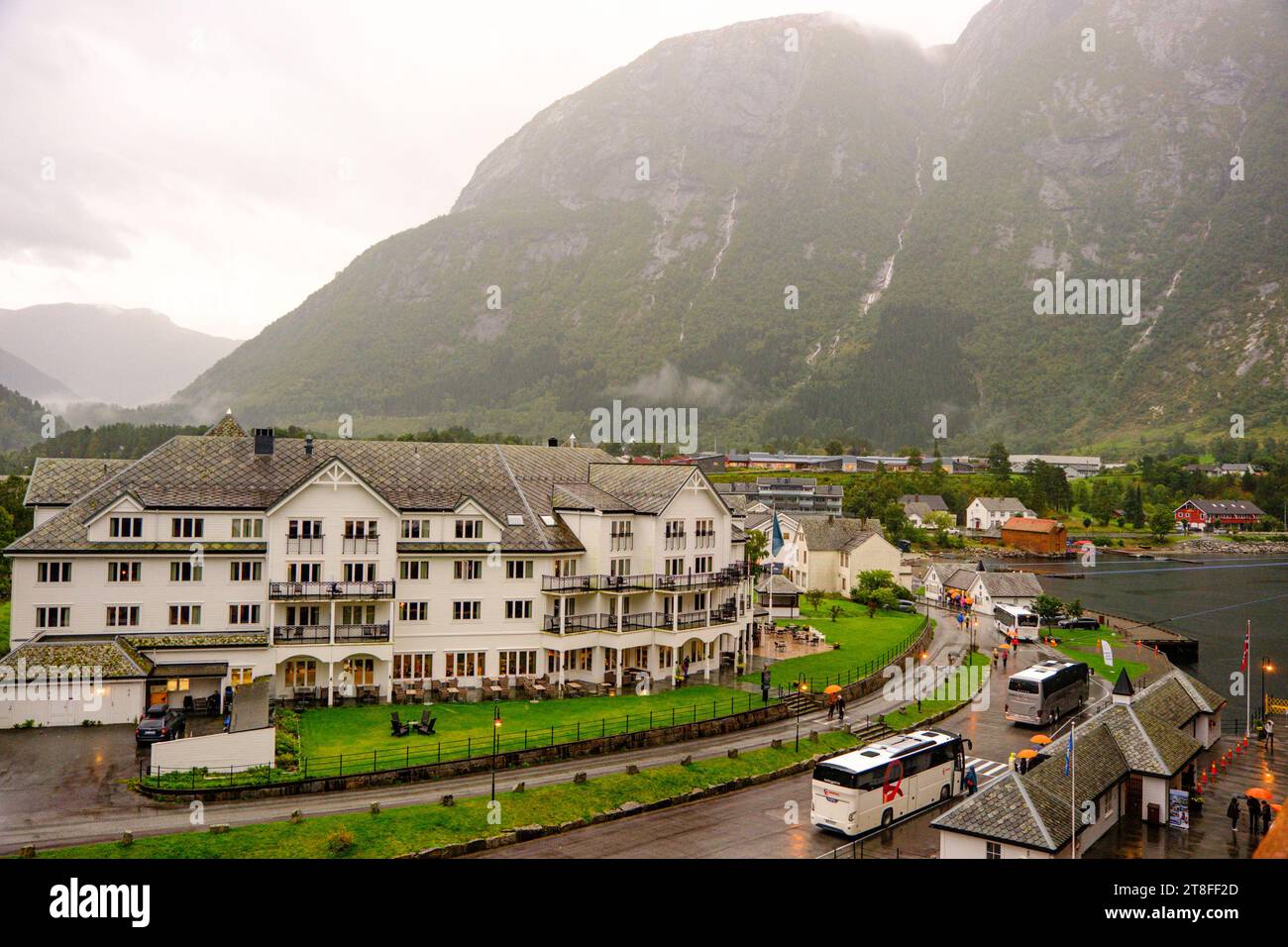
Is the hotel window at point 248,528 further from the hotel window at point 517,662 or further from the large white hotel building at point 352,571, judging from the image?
the hotel window at point 517,662

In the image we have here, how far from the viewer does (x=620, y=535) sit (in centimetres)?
5997

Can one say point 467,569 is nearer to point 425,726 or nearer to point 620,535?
point 620,535

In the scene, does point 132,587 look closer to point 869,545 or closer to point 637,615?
point 637,615

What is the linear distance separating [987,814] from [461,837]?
59.0 ft

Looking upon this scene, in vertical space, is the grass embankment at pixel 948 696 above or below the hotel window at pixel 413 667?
below

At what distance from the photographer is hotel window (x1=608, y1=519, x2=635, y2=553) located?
59438 millimetres

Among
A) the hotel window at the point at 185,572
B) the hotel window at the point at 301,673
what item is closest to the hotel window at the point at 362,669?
the hotel window at the point at 301,673

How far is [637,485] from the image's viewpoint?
2494 inches

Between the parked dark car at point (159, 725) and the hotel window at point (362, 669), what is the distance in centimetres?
963

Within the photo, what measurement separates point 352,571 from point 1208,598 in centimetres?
12173

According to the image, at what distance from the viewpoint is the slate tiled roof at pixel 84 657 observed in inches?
1743

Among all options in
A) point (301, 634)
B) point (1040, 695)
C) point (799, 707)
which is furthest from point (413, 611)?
point (1040, 695)

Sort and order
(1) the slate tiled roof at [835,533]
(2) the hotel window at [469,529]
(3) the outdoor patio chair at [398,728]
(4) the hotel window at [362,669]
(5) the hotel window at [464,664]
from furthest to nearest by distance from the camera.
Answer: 1. (1) the slate tiled roof at [835,533]
2. (2) the hotel window at [469,529]
3. (5) the hotel window at [464,664]
4. (4) the hotel window at [362,669]
5. (3) the outdoor patio chair at [398,728]
